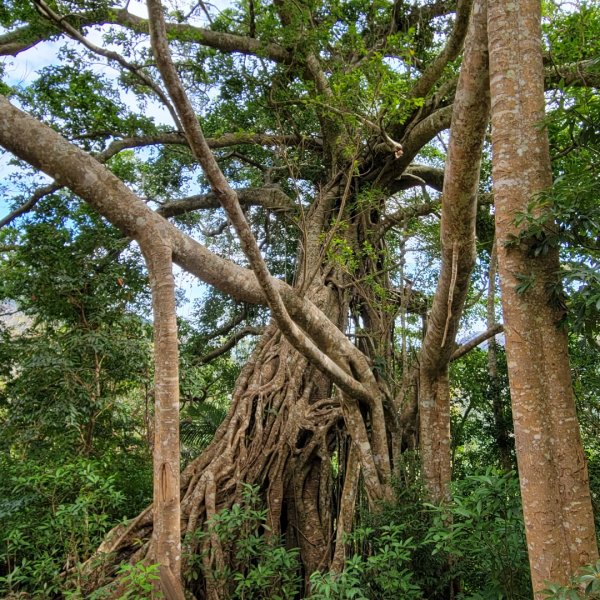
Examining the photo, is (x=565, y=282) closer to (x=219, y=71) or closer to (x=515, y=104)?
(x=515, y=104)

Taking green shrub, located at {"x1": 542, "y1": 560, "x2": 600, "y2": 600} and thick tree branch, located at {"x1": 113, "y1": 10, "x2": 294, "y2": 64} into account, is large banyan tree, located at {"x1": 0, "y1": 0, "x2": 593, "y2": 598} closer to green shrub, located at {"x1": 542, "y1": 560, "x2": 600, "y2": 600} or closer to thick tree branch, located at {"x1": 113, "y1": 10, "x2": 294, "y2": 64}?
thick tree branch, located at {"x1": 113, "y1": 10, "x2": 294, "y2": 64}

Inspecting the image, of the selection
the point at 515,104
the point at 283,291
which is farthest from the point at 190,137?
the point at 515,104

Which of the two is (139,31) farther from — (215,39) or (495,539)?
(495,539)

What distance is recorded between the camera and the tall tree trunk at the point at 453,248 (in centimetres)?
261

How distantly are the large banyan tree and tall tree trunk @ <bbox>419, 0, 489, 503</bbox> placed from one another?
0.01 metres

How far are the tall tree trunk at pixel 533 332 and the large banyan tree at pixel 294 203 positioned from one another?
0.93 feet

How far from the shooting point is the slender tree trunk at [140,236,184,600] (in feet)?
9.10

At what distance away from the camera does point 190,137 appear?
8.23 feet

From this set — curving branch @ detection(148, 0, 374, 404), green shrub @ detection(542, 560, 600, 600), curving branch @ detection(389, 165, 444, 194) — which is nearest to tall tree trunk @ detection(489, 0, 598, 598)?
green shrub @ detection(542, 560, 600, 600)

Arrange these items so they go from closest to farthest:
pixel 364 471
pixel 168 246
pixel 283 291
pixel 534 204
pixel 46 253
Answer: pixel 534 204 < pixel 168 246 < pixel 283 291 < pixel 364 471 < pixel 46 253

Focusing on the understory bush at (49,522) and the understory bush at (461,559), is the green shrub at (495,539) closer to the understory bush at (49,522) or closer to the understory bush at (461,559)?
the understory bush at (461,559)

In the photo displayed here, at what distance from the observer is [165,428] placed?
9.52ft

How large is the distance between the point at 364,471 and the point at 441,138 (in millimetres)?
4175

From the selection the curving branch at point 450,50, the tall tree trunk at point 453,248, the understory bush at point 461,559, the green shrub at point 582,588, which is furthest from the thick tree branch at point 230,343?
the green shrub at point 582,588
